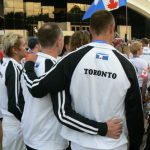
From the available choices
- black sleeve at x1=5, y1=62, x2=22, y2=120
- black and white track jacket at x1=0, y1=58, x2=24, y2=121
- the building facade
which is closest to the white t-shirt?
black and white track jacket at x1=0, y1=58, x2=24, y2=121

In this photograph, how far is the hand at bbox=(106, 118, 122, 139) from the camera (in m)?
3.27

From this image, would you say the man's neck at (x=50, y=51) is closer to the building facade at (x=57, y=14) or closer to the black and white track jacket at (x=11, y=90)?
the black and white track jacket at (x=11, y=90)

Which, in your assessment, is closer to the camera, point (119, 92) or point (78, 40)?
point (119, 92)

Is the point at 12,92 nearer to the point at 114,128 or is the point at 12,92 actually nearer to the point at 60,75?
the point at 60,75

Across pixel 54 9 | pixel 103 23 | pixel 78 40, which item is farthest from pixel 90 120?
pixel 54 9

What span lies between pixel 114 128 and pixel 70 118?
354 mm

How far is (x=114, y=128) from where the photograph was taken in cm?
327

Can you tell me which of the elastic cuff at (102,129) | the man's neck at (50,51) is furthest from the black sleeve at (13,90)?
the elastic cuff at (102,129)

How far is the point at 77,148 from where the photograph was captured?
3348mm

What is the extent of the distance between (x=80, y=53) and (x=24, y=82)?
2.53ft

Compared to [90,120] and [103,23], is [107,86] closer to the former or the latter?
[90,120]

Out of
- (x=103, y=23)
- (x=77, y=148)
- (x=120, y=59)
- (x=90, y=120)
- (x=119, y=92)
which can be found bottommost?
(x=77, y=148)

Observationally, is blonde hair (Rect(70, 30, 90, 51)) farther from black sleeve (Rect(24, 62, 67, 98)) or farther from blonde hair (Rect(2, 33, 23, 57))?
black sleeve (Rect(24, 62, 67, 98))

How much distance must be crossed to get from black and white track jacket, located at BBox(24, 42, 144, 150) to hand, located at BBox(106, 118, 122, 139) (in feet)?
0.13
